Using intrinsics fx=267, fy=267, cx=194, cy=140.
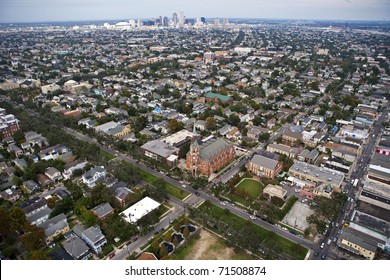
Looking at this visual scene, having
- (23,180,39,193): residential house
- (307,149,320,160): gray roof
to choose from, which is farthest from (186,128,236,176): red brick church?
(23,180,39,193): residential house

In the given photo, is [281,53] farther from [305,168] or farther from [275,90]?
[305,168]

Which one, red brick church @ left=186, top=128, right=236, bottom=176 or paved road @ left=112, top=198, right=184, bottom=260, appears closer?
paved road @ left=112, top=198, right=184, bottom=260

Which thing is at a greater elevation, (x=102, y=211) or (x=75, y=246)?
(x=102, y=211)

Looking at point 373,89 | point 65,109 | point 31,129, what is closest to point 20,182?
point 31,129

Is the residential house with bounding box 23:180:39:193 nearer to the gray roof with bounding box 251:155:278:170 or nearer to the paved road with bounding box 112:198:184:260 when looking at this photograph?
the paved road with bounding box 112:198:184:260

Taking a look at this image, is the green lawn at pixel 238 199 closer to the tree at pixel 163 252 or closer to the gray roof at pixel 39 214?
the tree at pixel 163 252

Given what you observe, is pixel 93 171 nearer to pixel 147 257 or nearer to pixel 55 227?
pixel 55 227

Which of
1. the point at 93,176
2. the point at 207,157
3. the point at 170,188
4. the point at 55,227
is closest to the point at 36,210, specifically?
the point at 55,227
